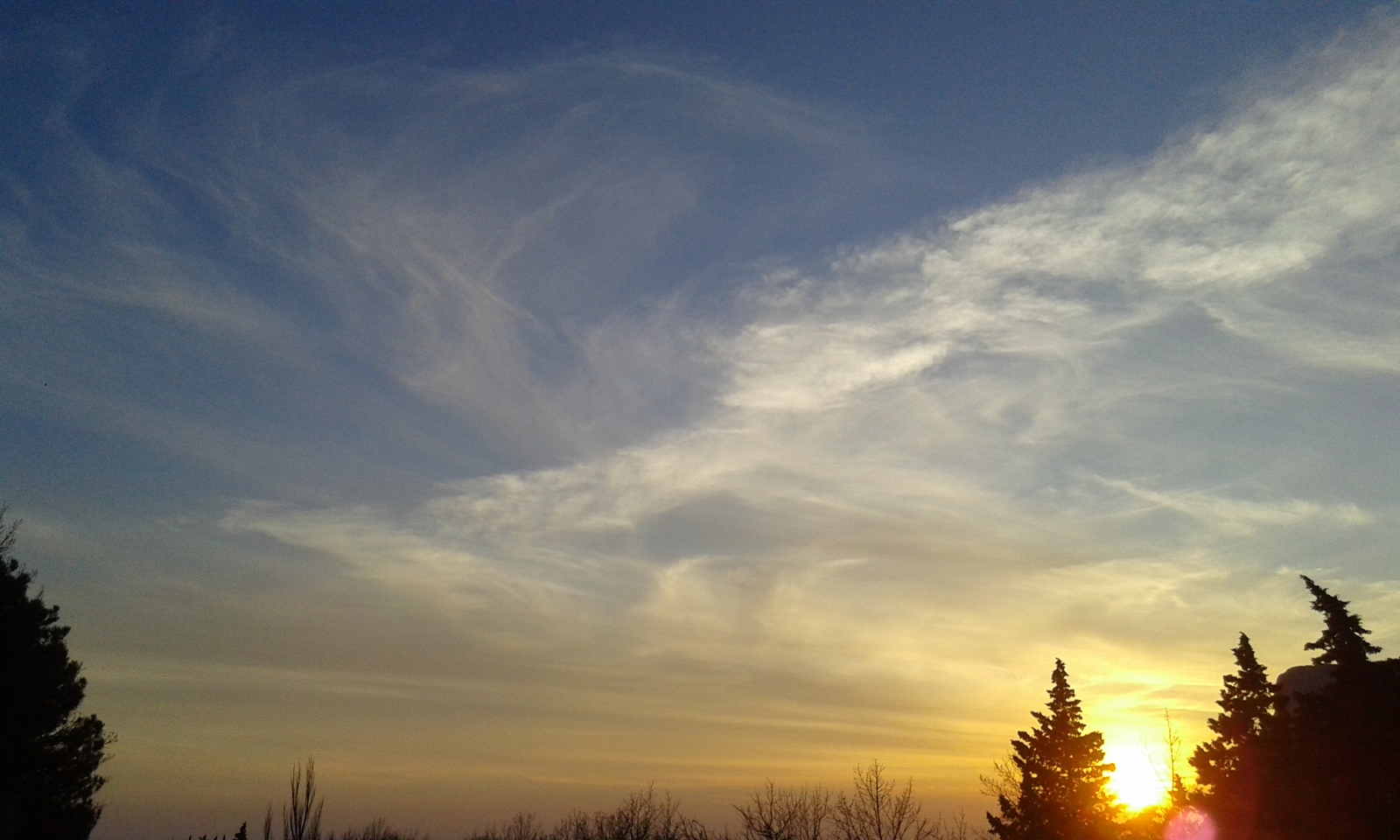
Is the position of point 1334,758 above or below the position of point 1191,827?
above

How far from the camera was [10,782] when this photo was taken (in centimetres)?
3481

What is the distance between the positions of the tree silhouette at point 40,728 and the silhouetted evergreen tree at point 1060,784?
49.2 m

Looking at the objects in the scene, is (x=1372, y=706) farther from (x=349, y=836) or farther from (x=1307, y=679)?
(x=349, y=836)

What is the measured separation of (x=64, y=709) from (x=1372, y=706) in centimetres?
5331

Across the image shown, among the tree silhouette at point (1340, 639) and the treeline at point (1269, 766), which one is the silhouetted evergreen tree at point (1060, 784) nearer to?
the treeline at point (1269, 766)

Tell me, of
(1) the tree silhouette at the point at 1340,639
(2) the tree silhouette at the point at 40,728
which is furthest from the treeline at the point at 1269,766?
(2) the tree silhouette at the point at 40,728

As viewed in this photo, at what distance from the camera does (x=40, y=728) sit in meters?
36.7

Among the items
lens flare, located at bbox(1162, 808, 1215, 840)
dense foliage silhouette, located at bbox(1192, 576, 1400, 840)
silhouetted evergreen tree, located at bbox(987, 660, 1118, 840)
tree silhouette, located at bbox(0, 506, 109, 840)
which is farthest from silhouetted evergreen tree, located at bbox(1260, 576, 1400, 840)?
tree silhouette, located at bbox(0, 506, 109, 840)

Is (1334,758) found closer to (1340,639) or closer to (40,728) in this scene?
(1340,639)

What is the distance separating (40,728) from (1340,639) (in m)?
52.6

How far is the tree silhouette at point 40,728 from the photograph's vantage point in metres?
34.7

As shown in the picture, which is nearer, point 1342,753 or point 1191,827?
point 1342,753

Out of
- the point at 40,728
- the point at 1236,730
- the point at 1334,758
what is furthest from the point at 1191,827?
the point at 40,728

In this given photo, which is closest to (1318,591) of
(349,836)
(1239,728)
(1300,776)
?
(1300,776)
